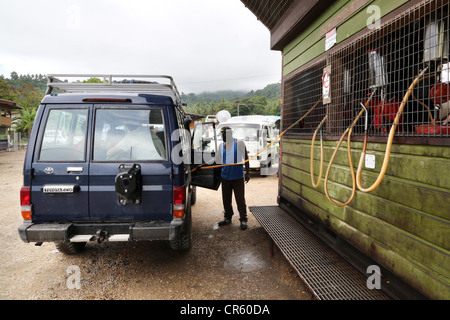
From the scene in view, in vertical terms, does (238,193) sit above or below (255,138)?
below

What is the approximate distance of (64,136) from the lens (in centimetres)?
330

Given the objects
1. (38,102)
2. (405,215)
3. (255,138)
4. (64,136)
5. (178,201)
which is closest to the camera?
(405,215)

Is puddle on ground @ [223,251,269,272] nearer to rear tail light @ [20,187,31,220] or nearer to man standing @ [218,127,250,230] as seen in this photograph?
man standing @ [218,127,250,230]

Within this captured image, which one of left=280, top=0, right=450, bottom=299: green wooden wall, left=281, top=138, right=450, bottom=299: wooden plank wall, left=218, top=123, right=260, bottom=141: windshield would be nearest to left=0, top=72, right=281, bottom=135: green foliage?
left=218, top=123, right=260, bottom=141: windshield

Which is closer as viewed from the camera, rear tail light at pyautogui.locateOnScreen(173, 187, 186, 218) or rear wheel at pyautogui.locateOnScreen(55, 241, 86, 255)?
rear tail light at pyautogui.locateOnScreen(173, 187, 186, 218)

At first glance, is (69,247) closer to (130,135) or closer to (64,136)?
(64,136)

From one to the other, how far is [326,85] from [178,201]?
99.8 inches

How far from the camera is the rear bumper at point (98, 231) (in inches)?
118

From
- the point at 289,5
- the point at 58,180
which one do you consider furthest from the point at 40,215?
the point at 289,5

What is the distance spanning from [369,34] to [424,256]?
2.17 m

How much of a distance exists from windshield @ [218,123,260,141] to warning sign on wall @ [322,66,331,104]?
24.8ft

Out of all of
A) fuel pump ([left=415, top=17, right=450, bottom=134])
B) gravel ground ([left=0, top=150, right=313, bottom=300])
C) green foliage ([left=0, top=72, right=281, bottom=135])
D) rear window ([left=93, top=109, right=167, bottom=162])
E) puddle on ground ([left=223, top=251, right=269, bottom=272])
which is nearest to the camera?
fuel pump ([left=415, top=17, right=450, bottom=134])

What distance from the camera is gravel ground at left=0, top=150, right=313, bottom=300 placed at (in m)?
3.11

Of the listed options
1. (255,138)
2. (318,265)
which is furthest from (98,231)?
(255,138)
